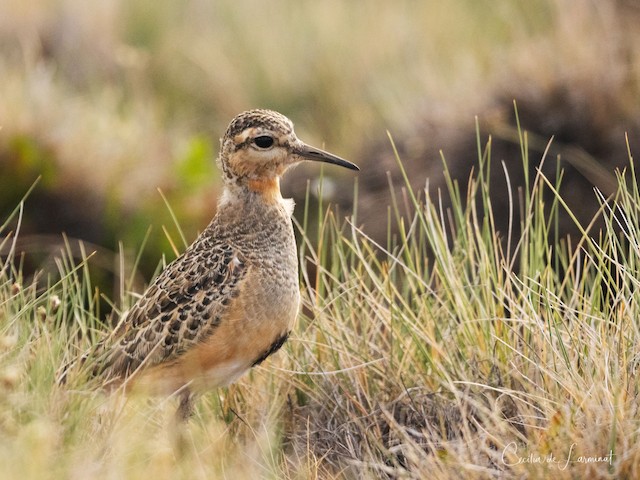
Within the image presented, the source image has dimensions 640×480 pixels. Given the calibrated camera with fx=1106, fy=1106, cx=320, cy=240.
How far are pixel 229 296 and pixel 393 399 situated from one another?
33.9 inches

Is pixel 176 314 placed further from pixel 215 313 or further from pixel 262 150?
pixel 262 150

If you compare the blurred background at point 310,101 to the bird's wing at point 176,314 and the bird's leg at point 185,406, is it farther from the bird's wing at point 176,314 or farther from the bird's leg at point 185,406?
the bird's leg at point 185,406

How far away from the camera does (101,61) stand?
470 inches

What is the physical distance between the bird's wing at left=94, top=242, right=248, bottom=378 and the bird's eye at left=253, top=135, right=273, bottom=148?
1.55ft

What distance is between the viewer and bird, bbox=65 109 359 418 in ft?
14.4

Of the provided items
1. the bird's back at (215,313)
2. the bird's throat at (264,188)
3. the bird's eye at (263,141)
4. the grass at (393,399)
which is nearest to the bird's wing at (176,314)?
the bird's back at (215,313)

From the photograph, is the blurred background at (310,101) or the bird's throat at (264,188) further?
the blurred background at (310,101)

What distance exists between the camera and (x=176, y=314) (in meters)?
4.50

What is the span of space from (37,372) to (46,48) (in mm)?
8574

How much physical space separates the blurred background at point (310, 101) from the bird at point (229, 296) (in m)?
2.79

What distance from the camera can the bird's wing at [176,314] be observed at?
444 cm

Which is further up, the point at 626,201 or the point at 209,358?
the point at 626,201

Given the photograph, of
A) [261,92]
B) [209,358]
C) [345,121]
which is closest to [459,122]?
[345,121]

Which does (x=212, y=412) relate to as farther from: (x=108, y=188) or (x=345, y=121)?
(x=345, y=121)
